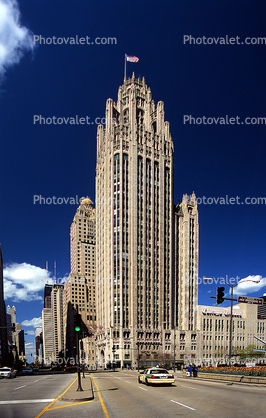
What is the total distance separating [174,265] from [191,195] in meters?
33.7

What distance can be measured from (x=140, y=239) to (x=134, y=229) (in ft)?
14.6

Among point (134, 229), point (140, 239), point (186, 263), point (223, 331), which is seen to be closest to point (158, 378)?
point (134, 229)

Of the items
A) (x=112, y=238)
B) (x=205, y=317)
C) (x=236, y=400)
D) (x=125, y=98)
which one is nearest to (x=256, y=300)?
(x=236, y=400)

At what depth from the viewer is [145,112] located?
143 metres

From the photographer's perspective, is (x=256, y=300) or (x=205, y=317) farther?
(x=205, y=317)

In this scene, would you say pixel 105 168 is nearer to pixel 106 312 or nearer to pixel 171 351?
pixel 106 312

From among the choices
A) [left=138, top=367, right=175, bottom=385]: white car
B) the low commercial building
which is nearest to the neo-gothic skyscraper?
the low commercial building

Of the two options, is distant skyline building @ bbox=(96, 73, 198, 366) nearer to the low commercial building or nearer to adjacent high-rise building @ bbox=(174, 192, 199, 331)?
adjacent high-rise building @ bbox=(174, 192, 199, 331)

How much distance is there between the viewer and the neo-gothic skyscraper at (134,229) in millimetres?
119562

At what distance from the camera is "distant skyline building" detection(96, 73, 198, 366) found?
120 m

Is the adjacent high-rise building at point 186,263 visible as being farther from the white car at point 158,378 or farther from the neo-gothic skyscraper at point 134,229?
the white car at point 158,378

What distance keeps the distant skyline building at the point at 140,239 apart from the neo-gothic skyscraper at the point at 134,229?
31 centimetres

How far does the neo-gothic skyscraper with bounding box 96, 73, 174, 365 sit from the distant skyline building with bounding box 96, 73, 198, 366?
1.03 feet

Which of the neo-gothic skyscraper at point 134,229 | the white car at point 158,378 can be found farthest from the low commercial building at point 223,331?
the white car at point 158,378
